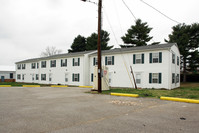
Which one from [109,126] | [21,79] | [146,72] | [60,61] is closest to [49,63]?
[60,61]

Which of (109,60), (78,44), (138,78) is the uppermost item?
(78,44)

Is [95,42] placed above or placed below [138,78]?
above

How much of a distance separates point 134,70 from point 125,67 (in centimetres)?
139

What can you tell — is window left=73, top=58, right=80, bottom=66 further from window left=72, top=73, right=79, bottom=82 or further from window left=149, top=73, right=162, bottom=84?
window left=149, top=73, right=162, bottom=84

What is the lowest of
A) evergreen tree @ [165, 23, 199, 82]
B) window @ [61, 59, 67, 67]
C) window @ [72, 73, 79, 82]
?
window @ [72, 73, 79, 82]

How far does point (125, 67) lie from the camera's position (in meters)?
23.1

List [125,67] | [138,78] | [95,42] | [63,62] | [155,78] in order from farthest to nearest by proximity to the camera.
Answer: [95,42] → [63,62] → [125,67] → [138,78] → [155,78]

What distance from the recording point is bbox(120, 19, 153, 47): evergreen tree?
4544cm

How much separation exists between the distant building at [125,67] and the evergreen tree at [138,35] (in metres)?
21.1

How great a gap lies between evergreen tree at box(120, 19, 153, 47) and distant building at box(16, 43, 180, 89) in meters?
21.1

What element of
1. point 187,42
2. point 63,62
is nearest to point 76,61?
point 63,62

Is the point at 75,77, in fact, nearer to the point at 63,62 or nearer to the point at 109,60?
the point at 63,62

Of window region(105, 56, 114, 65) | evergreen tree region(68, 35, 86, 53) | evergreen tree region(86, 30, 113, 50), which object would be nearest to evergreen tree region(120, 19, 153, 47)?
evergreen tree region(86, 30, 113, 50)

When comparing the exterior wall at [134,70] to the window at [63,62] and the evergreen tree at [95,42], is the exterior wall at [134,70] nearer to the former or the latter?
the window at [63,62]
